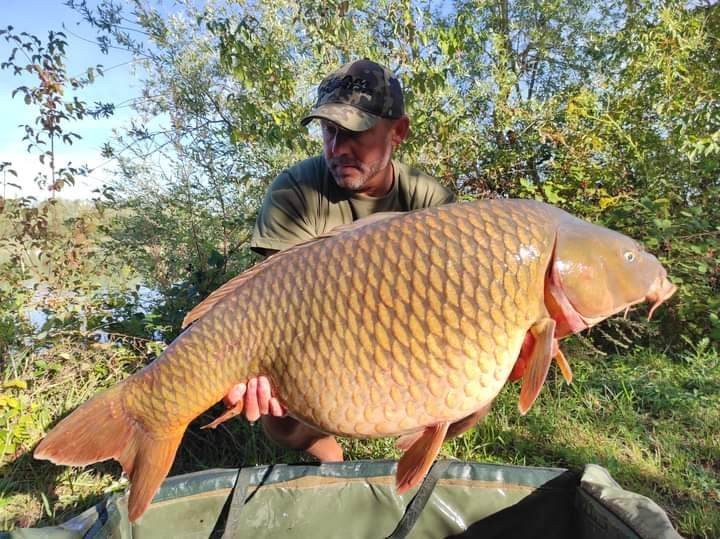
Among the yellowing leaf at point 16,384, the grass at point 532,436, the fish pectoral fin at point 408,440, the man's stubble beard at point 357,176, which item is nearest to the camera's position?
the fish pectoral fin at point 408,440

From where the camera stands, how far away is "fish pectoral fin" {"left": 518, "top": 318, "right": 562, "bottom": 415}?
38.9 inches

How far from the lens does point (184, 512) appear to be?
4.69 feet

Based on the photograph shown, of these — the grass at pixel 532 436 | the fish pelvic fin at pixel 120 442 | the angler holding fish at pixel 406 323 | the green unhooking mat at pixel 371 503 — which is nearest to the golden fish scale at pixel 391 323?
the angler holding fish at pixel 406 323

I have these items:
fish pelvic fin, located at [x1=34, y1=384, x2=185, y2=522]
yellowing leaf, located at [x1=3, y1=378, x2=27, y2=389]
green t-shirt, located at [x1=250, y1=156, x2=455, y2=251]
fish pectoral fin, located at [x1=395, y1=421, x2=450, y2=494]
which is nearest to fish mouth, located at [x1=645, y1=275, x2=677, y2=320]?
fish pectoral fin, located at [x1=395, y1=421, x2=450, y2=494]

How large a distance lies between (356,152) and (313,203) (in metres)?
0.23

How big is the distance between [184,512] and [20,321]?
1.51 meters

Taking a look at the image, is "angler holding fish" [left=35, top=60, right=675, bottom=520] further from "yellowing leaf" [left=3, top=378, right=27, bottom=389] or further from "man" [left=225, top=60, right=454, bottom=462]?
"yellowing leaf" [left=3, top=378, right=27, bottom=389]

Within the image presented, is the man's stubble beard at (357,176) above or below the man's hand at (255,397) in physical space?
above

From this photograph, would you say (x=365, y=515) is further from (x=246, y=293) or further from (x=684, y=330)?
(x=684, y=330)

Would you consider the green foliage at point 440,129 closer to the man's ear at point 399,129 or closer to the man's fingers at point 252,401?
the man's ear at point 399,129

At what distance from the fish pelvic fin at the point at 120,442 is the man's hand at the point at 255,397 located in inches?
5.8

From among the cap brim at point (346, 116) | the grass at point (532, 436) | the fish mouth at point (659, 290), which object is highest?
the cap brim at point (346, 116)

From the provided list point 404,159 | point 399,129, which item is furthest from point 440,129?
point 399,129

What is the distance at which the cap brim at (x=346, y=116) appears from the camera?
1.58 metres
